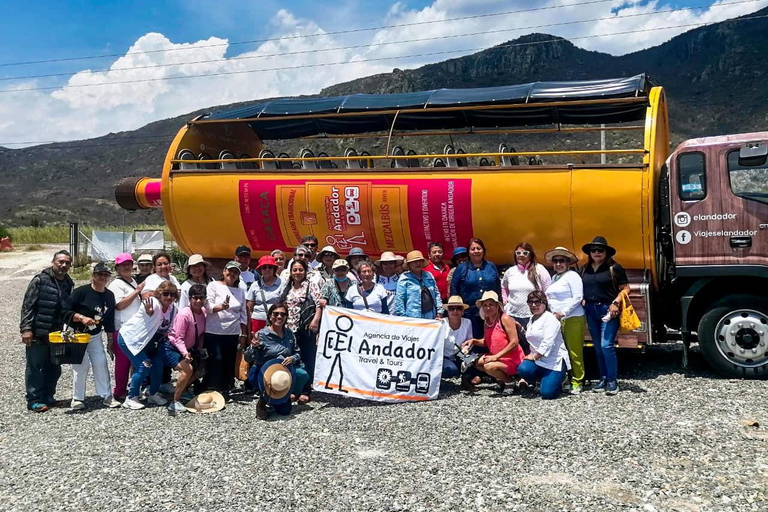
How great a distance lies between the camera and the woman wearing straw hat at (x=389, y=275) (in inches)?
313

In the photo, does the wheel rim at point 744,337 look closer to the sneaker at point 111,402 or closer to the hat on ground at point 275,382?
the hat on ground at point 275,382

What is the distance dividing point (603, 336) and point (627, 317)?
35 cm

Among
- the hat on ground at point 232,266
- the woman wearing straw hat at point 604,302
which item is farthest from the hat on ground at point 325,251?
the woman wearing straw hat at point 604,302

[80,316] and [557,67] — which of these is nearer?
[80,316]

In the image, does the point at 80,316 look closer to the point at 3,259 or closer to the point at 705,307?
the point at 705,307

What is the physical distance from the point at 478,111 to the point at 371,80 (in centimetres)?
7551

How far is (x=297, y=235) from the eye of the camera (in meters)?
9.89

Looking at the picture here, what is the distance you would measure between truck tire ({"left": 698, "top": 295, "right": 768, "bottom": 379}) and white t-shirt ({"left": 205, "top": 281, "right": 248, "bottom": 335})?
5414 mm

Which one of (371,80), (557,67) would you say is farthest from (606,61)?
(371,80)

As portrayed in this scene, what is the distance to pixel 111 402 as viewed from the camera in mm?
7559

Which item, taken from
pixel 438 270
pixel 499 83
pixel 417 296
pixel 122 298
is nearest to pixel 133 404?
pixel 122 298

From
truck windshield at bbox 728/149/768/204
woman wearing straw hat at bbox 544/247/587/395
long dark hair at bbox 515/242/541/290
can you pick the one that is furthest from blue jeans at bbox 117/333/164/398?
truck windshield at bbox 728/149/768/204

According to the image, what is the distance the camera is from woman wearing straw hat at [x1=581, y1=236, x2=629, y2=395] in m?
7.42

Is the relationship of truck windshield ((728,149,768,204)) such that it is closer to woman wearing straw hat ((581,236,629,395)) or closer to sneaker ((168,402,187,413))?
woman wearing straw hat ((581,236,629,395))
